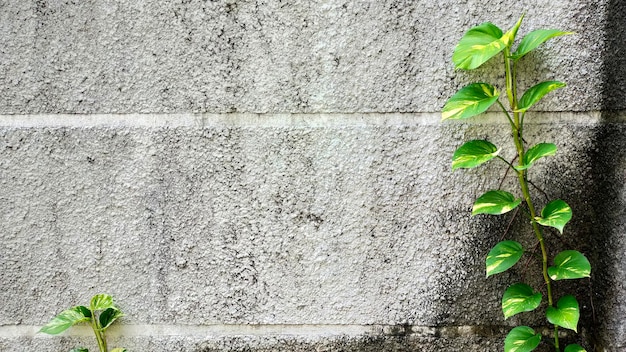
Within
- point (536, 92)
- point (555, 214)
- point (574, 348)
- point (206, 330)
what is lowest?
point (574, 348)

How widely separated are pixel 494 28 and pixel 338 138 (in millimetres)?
548

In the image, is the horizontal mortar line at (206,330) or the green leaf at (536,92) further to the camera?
the horizontal mortar line at (206,330)

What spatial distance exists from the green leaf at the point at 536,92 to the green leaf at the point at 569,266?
18.2 inches

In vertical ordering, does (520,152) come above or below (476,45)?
below

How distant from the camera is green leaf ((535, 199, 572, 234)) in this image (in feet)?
3.69

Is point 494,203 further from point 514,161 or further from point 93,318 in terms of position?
point 93,318

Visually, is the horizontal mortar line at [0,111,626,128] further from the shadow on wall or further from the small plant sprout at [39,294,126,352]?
the shadow on wall

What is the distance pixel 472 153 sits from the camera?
1202 millimetres

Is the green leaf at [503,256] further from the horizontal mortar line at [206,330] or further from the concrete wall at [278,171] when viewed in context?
the horizontal mortar line at [206,330]

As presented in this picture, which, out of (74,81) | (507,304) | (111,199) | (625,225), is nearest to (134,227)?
(111,199)

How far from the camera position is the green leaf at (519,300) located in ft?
3.95

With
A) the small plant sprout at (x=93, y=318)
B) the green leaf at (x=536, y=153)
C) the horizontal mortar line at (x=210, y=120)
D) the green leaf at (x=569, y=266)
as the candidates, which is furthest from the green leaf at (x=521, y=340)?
the small plant sprout at (x=93, y=318)

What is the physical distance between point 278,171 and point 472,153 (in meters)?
0.59

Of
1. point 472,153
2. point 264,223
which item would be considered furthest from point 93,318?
point 472,153
